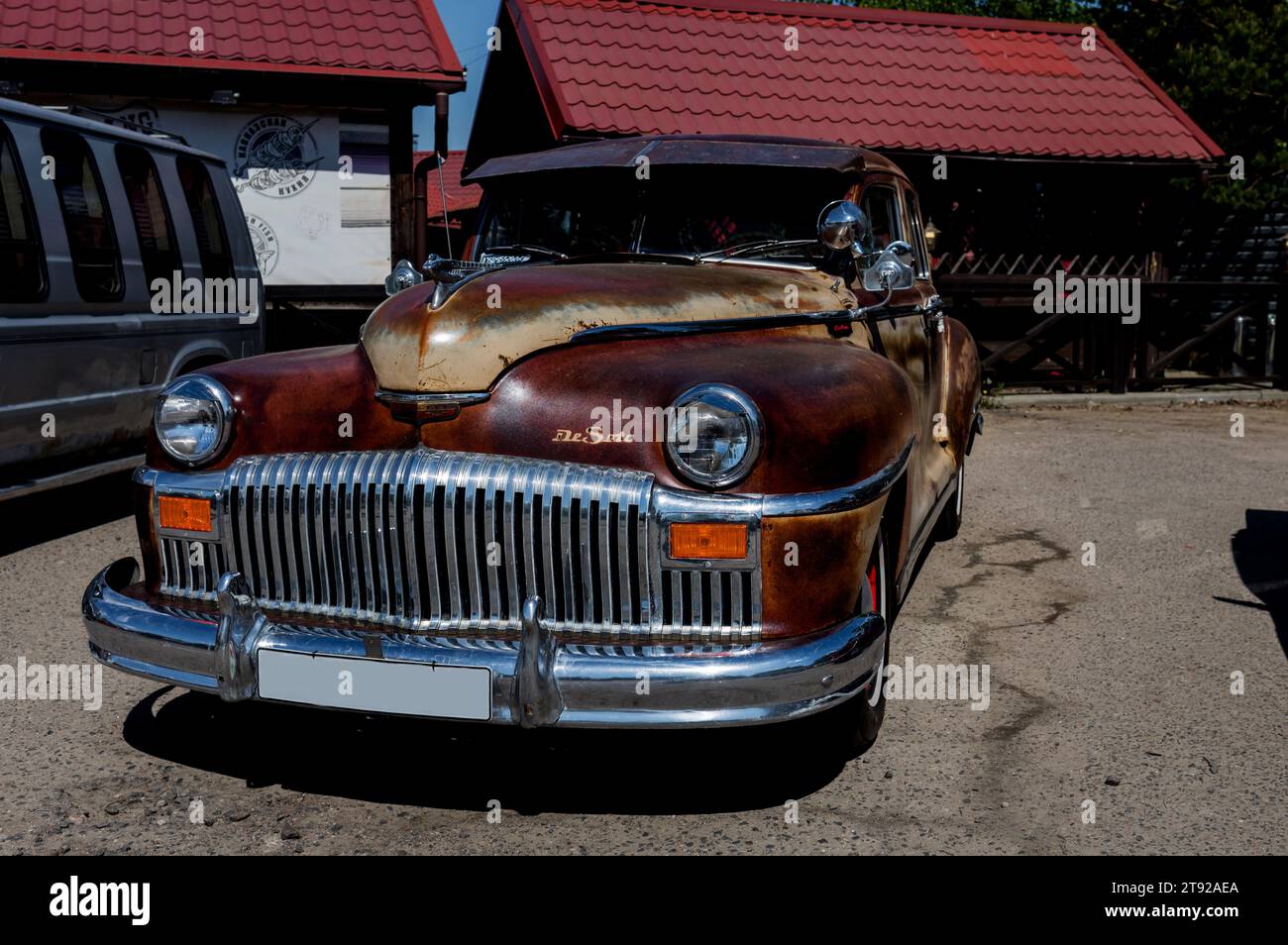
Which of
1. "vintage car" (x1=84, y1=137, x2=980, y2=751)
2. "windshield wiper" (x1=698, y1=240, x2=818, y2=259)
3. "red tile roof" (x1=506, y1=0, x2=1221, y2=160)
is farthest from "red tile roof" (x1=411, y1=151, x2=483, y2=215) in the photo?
"vintage car" (x1=84, y1=137, x2=980, y2=751)

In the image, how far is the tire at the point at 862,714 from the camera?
11.4 feet

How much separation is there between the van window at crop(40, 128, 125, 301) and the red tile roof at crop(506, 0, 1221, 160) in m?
6.44

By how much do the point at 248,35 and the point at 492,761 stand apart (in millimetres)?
10234

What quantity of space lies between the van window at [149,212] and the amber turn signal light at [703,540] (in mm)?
5036

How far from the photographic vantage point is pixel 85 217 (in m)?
6.49

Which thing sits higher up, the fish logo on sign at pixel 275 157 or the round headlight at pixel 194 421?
the round headlight at pixel 194 421

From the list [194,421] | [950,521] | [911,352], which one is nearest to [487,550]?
[194,421]

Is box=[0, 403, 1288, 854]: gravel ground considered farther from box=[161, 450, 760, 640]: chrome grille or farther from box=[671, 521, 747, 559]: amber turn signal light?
box=[671, 521, 747, 559]: amber turn signal light

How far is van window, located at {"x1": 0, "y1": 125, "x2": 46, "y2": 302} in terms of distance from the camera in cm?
591

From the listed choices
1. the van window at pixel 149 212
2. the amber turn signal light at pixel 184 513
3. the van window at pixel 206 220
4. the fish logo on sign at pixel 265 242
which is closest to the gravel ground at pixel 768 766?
the amber turn signal light at pixel 184 513

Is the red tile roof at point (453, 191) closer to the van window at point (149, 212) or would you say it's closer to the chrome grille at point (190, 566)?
the van window at point (149, 212)

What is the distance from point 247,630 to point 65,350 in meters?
3.87
